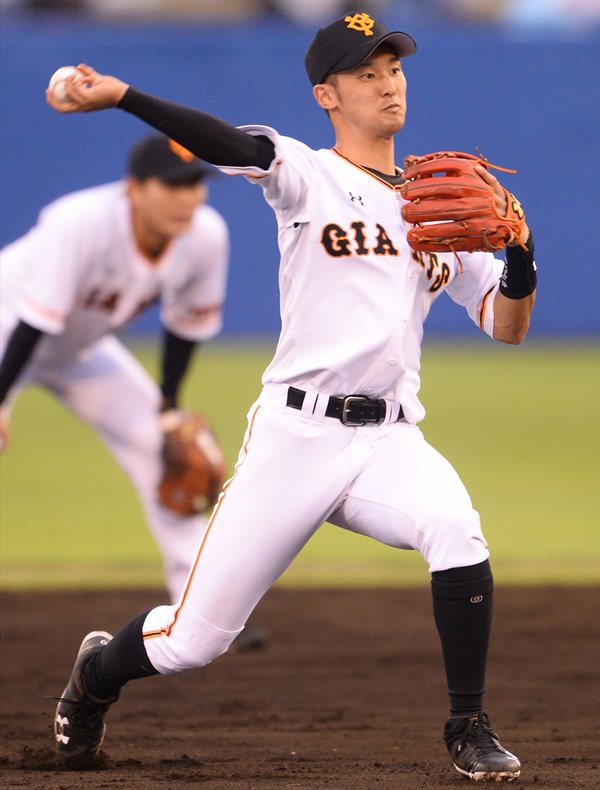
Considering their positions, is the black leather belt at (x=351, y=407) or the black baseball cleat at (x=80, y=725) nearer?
the black leather belt at (x=351, y=407)

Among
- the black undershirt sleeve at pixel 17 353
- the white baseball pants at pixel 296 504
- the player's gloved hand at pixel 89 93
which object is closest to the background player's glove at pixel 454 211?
the white baseball pants at pixel 296 504

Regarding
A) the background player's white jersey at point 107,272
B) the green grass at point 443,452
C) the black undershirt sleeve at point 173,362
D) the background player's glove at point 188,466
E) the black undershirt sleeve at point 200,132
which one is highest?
the black undershirt sleeve at point 200,132

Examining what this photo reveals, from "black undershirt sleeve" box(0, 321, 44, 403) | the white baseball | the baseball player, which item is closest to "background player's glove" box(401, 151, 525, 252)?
the baseball player

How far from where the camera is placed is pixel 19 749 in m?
4.26

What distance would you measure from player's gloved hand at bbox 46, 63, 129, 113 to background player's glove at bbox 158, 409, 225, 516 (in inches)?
104

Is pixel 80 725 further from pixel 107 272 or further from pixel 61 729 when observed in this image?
pixel 107 272

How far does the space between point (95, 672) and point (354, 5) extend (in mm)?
12033

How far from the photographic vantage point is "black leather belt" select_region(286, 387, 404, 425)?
376cm

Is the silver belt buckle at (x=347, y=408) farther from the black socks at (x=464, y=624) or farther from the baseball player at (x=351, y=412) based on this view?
the black socks at (x=464, y=624)

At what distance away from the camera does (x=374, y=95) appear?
3.88 metres

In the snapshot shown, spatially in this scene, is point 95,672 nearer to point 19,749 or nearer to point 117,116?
point 19,749

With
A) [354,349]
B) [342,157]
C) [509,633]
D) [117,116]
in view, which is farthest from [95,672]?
[117,116]

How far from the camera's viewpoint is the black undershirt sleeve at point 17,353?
560 centimetres

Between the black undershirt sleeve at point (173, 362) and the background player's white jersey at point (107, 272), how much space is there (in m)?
0.05
